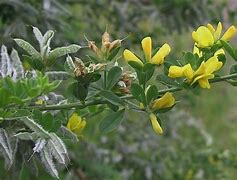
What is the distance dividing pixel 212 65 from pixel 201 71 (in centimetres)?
2

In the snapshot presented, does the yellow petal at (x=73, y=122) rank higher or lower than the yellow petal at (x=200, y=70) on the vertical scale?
lower

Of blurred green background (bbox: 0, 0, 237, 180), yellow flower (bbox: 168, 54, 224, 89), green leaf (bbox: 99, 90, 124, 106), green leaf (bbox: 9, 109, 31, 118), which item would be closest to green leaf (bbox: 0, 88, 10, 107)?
green leaf (bbox: 9, 109, 31, 118)

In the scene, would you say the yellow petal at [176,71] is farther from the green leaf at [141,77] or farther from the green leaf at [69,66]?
the green leaf at [69,66]

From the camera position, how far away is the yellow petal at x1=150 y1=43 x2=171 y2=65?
91cm

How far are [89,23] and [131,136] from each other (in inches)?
18.5

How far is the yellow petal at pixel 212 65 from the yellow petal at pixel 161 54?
6cm

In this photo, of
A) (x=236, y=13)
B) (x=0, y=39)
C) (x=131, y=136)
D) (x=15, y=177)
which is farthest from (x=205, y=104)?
(x=15, y=177)

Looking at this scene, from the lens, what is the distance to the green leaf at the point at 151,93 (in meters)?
0.92

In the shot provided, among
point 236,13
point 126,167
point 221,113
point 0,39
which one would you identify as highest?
point 0,39

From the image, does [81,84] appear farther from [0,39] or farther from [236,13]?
[236,13]

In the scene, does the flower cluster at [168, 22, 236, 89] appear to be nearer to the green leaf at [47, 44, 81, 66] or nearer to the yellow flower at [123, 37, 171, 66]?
the yellow flower at [123, 37, 171, 66]

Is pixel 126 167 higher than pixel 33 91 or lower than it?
lower

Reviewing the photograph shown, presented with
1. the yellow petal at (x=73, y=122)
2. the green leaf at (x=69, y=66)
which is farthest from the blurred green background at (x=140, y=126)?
the green leaf at (x=69, y=66)

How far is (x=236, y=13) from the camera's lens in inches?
78.0
